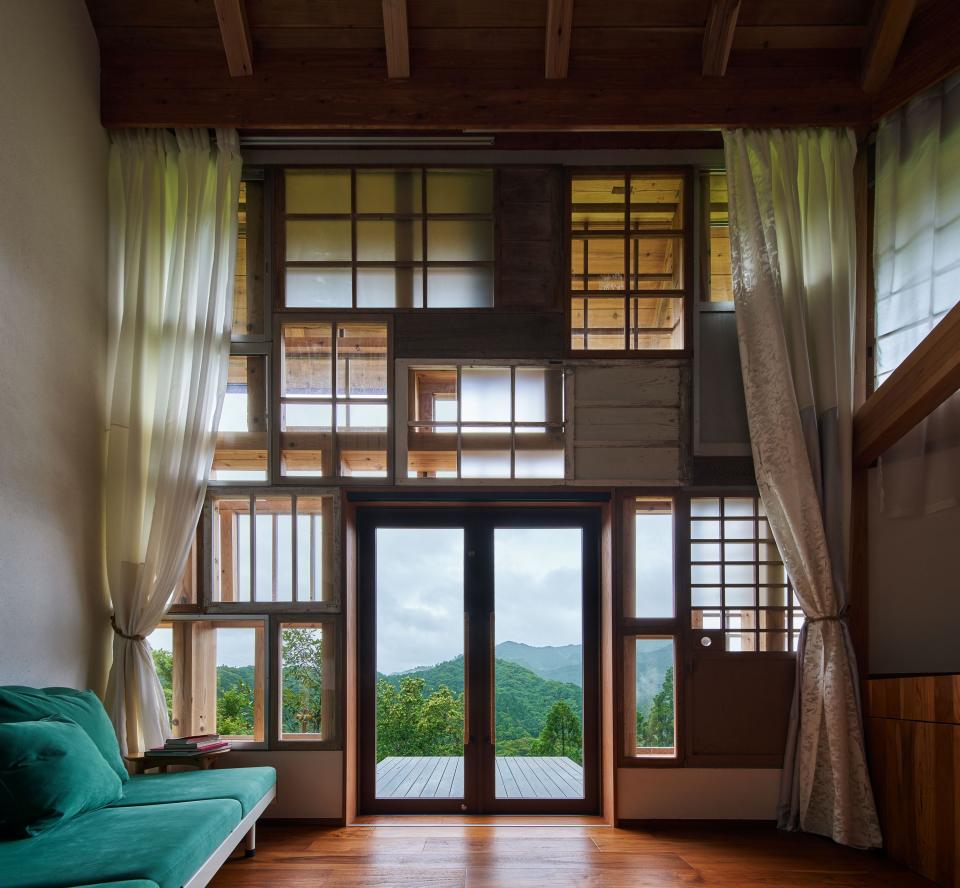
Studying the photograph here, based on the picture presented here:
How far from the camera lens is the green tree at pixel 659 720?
4.86 meters

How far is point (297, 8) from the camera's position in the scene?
4.60 metres

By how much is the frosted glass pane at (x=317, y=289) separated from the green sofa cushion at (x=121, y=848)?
2.84 m

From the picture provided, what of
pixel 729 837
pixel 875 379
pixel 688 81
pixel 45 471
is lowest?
pixel 729 837

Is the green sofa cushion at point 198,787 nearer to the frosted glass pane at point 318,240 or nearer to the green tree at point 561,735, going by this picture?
the green tree at point 561,735

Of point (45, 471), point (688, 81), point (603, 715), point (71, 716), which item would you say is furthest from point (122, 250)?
point (603, 715)

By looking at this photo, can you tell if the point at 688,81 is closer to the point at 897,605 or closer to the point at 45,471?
the point at 897,605

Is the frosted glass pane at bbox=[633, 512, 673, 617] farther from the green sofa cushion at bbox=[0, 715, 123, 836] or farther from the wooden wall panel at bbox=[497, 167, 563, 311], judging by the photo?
the green sofa cushion at bbox=[0, 715, 123, 836]

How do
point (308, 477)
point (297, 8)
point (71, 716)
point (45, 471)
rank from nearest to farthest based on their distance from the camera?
point (71, 716), point (45, 471), point (297, 8), point (308, 477)

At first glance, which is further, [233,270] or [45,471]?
[233,270]

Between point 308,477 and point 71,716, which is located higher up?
point 308,477

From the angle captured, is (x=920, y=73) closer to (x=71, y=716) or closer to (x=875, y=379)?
(x=875, y=379)

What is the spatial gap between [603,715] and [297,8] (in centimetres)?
439

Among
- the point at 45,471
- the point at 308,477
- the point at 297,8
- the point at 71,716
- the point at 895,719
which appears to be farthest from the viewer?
the point at 308,477

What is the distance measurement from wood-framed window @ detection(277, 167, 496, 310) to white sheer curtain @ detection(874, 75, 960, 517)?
2249 mm
